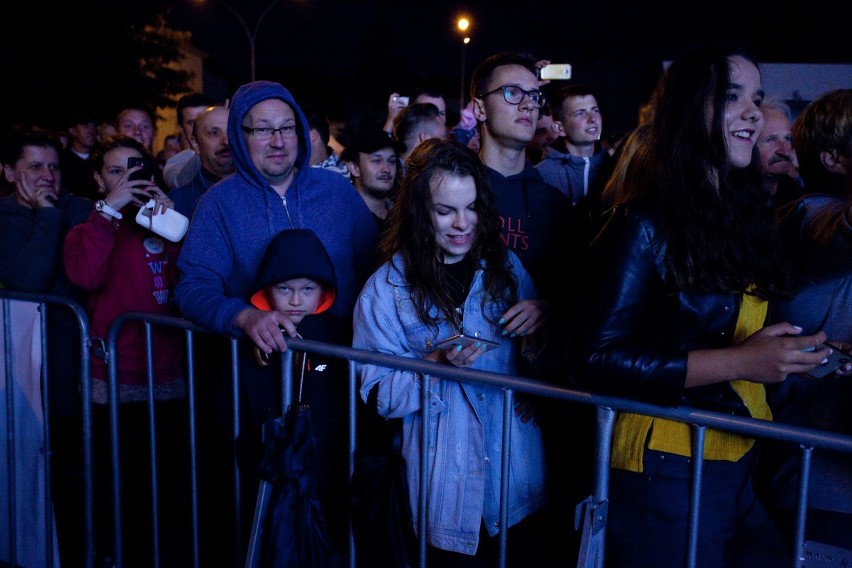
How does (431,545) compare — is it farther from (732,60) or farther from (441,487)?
(732,60)

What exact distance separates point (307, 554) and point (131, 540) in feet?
5.52

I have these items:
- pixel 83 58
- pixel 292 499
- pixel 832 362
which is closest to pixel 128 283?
pixel 292 499

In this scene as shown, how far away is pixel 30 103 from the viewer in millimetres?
22297

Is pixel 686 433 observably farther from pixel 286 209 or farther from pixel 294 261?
pixel 286 209

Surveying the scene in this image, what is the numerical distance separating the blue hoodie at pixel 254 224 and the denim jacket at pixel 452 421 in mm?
659

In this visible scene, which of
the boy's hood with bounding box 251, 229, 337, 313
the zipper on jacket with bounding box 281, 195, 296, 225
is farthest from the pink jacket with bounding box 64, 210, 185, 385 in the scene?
the boy's hood with bounding box 251, 229, 337, 313

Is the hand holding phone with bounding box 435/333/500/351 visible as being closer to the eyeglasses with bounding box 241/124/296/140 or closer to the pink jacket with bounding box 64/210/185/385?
the eyeglasses with bounding box 241/124/296/140

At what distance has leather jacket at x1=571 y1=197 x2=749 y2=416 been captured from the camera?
1.97m

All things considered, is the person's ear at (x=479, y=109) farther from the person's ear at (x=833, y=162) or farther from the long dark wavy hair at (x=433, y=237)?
the person's ear at (x=833, y=162)

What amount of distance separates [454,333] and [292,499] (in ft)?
2.81

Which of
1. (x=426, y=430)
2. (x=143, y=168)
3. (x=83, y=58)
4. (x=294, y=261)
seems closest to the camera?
(x=426, y=430)

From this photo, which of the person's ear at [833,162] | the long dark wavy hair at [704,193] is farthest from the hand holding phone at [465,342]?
the person's ear at [833,162]

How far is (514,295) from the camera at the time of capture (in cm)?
281

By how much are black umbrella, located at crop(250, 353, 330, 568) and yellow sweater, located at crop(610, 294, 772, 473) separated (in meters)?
1.13
